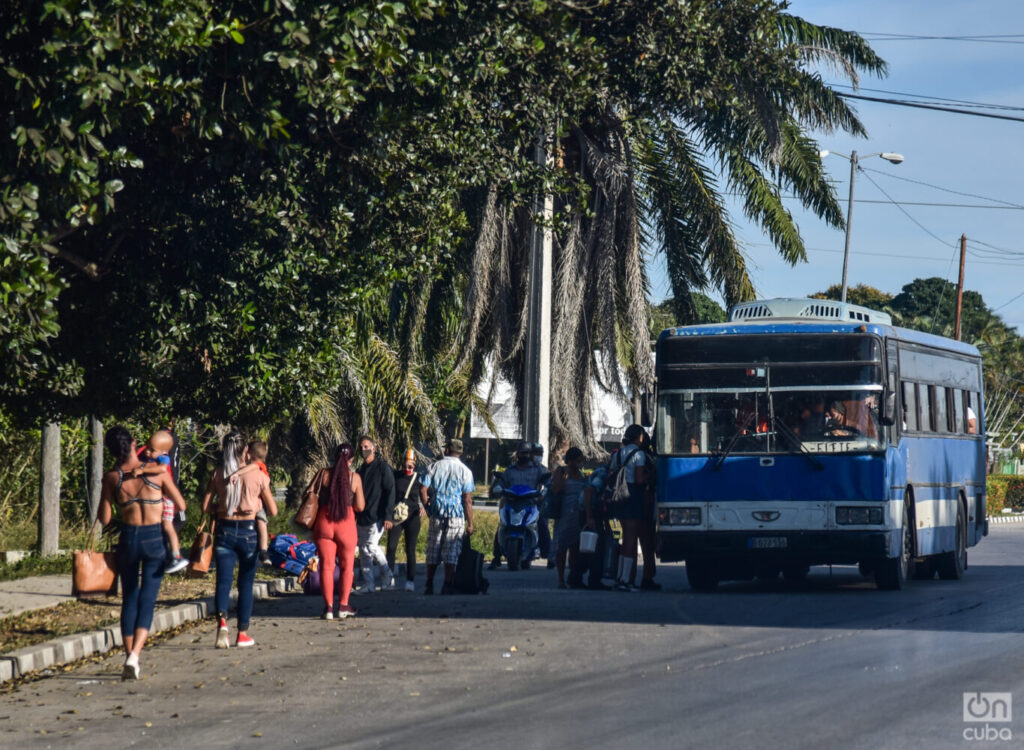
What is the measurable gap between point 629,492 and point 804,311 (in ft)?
11.0

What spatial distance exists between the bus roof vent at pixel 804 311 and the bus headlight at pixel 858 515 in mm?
2636

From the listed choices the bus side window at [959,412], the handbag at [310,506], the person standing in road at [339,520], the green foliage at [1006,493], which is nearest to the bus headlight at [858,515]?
the bus side window at [959,412]

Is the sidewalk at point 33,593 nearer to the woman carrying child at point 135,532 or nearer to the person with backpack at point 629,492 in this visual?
the woman carrying child at point 135,532

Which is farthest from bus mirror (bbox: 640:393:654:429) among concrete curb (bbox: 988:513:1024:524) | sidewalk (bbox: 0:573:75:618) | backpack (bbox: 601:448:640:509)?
concrete curb (bbox: 988:513:1024:524)

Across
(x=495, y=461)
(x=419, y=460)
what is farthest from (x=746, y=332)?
(x=495, y=461)

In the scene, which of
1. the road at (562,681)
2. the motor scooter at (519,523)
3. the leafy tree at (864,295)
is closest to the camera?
the road at (562,681)

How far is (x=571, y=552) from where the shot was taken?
1706 cm

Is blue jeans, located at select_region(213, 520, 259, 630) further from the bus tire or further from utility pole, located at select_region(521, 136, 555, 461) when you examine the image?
the bus tire

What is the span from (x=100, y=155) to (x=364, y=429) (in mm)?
15876

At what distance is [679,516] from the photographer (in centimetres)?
1547

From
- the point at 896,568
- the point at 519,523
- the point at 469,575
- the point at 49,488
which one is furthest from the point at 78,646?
the point at 519,523

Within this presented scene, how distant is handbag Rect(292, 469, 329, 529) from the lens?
13.4 meters
